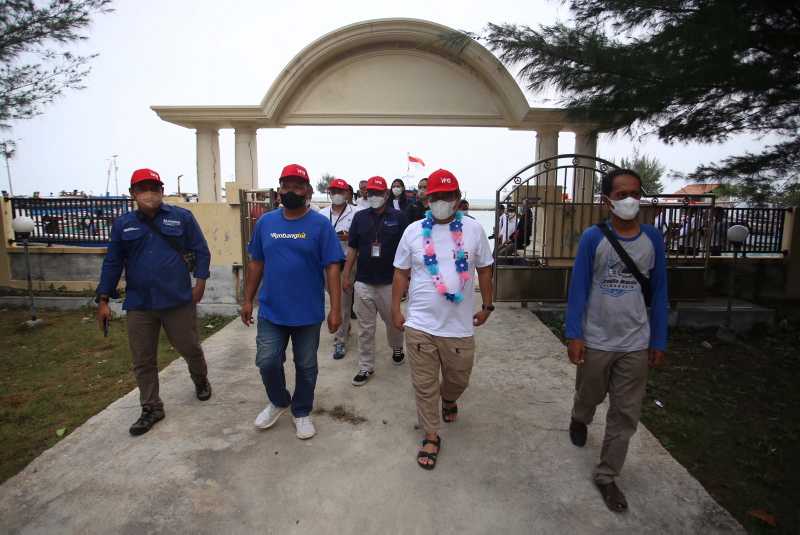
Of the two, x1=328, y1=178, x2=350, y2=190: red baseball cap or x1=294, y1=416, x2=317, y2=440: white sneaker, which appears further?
x1=328, y1=178, x2=350, y2=190: red baseball cap

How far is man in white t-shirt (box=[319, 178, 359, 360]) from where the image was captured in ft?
17.0

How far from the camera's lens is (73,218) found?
8664mm

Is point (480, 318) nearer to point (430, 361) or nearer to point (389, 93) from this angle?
point (430, 361)

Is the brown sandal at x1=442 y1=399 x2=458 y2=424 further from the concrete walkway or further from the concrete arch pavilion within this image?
the concrete arch pavilion

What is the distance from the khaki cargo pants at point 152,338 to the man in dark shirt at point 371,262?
4.60 ft

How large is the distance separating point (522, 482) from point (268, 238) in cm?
229

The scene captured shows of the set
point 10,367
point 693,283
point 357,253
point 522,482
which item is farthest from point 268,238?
point 693,283

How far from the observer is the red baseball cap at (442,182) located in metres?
3.23

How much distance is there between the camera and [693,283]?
6.96 meters

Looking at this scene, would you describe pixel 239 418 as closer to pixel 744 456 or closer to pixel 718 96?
pixel 744 456

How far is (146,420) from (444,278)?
2479 millimetres

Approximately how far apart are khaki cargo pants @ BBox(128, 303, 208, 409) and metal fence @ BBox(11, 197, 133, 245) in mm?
5924

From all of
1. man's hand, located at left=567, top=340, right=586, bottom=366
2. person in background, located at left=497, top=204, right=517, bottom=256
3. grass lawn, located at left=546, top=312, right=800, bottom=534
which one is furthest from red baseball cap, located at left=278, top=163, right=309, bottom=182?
person in background, located at left=497, top=204, right=517, bottom=256

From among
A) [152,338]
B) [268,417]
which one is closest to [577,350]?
[268,417]
